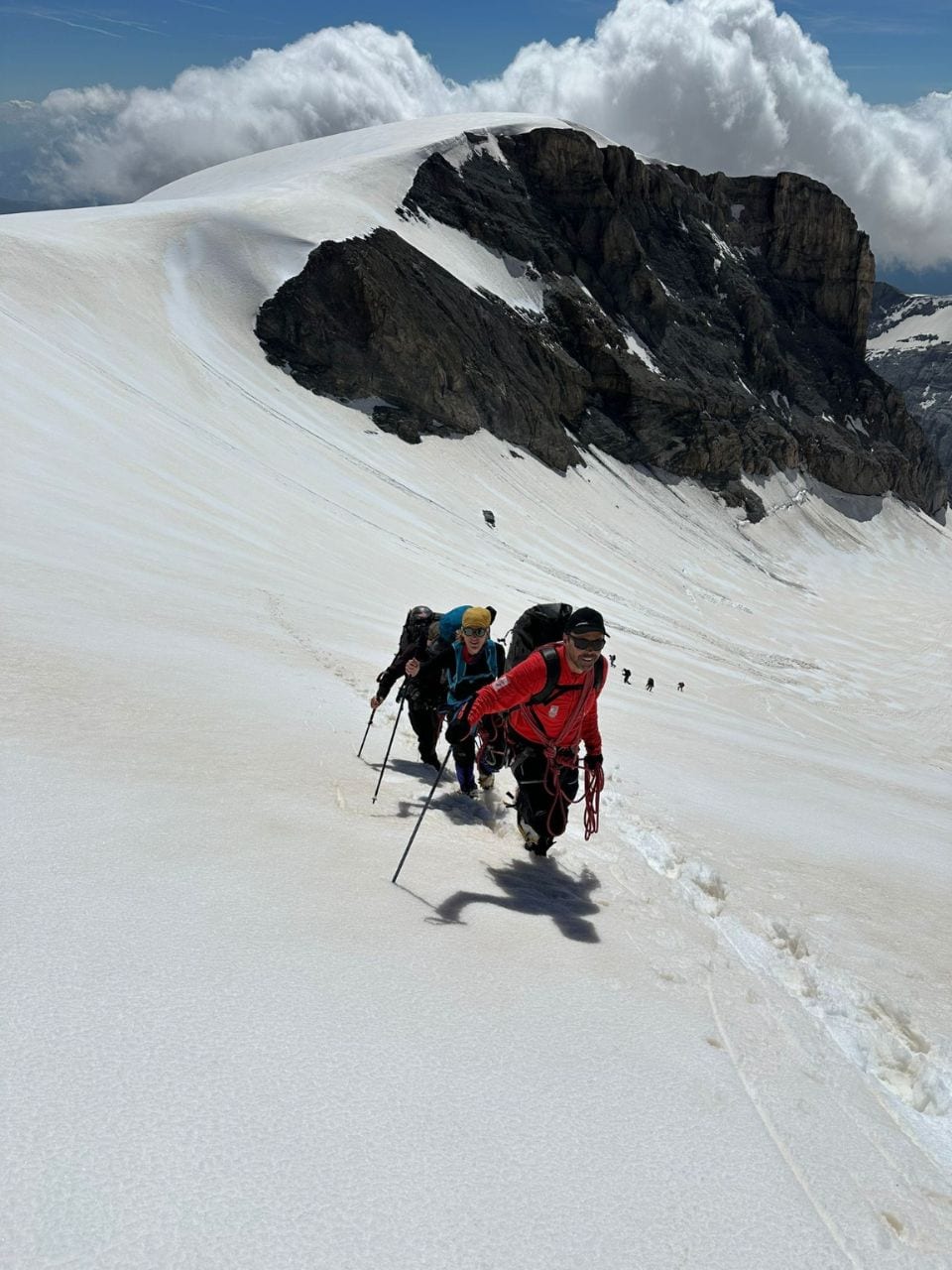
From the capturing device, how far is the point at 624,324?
80688 mm

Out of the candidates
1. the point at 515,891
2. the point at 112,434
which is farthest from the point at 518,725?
the point at 112,434

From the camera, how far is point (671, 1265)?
2.17 metres

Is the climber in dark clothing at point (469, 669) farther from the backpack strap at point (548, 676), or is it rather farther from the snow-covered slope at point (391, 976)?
the backpack strap at point (548, 676)

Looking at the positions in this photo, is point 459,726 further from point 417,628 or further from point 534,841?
point 417,628

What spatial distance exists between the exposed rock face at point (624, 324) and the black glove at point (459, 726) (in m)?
46.6

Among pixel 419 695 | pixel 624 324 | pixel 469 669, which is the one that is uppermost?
pixel 624 324

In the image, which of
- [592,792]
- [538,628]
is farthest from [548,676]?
[538,628]

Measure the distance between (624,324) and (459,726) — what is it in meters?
82.5

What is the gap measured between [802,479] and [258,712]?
3815 inches

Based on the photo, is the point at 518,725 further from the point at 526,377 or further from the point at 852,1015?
the point at 526,377

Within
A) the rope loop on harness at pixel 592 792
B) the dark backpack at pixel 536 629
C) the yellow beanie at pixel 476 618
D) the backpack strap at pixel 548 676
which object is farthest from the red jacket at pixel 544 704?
the yellow beanie at pixel 476 618

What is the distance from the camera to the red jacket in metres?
5.09

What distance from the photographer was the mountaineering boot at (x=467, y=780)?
6.69 meters

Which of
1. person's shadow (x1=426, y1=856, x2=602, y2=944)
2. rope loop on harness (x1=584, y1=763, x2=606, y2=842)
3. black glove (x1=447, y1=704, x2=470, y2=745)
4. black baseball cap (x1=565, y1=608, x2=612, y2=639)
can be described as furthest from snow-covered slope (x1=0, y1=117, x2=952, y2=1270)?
black baseball cap (x1=565, y1=608, x2=612, y2=639)
